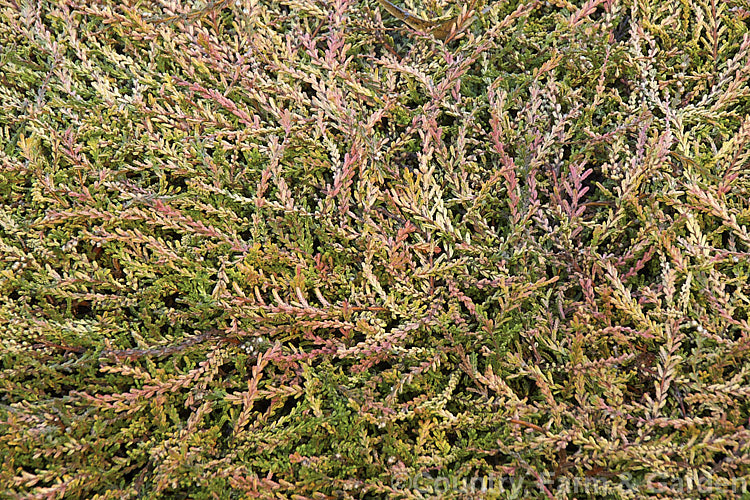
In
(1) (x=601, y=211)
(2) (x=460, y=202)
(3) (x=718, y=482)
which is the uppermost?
(2) (x=460, y=202)

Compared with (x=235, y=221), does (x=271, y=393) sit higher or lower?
lower

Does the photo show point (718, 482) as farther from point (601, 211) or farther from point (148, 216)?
point (148, 216)

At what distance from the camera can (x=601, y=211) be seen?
1797mm

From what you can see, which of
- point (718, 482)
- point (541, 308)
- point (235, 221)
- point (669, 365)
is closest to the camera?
point (718, 482)

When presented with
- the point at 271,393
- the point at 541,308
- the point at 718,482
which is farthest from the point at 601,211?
the point at 271,393

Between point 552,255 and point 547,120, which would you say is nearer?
point 552,255

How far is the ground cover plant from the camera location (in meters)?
1.50

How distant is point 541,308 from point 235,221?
3.30 ft

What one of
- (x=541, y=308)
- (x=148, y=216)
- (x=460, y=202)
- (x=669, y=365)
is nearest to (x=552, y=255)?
(x=541, y=308)

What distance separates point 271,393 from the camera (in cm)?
155

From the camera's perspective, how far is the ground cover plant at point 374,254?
150 centimetres

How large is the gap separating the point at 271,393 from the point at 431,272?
1.95ft

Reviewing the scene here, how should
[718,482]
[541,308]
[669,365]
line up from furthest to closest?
[541,308], [669,365], [718,482]

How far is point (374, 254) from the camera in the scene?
169 centimetres
